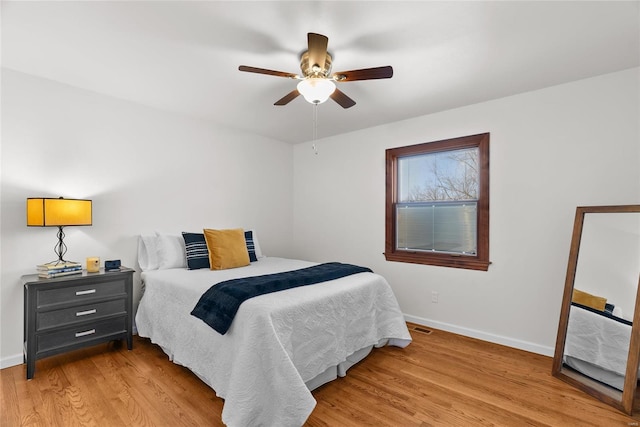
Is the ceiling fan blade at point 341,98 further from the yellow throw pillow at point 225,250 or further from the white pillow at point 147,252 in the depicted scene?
the white pillow at point 147,252

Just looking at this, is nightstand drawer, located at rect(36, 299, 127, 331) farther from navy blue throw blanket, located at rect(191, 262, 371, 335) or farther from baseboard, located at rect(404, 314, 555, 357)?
baseboard, located at rect(404, 314, 555, 357)

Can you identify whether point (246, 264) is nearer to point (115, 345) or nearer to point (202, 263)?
point (202, 263)

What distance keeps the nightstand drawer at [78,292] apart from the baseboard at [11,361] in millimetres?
640

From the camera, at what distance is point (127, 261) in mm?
3250

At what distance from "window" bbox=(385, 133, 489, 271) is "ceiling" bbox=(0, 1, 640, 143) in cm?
65

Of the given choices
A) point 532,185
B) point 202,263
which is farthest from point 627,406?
point 202,263

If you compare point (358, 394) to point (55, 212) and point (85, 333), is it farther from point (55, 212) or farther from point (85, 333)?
point (55, 212)

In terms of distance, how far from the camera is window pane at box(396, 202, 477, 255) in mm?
3416

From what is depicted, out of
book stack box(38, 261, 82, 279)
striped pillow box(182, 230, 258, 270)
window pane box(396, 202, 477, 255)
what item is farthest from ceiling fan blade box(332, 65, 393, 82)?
book stack box(38, 261, 82, 279)

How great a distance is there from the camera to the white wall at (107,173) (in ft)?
8.53

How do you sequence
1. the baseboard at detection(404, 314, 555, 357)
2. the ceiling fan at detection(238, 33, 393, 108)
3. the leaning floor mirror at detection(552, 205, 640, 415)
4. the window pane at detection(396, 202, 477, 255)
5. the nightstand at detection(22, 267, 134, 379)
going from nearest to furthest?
the ceiling fan at detection(238, 33, 393, 108) → the leaning floor mirror at detection(552, 205, 640, 415) → the nightstand at detection(22, 267, 134, 379) → the baseboard at detection(404, 314, 555, 357) → the window pane at detection(396, 202, 477, 255)

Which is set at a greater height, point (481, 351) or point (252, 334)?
point (252, 334)

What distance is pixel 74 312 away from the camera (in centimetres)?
257

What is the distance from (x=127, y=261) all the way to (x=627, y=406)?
4.28 meters
